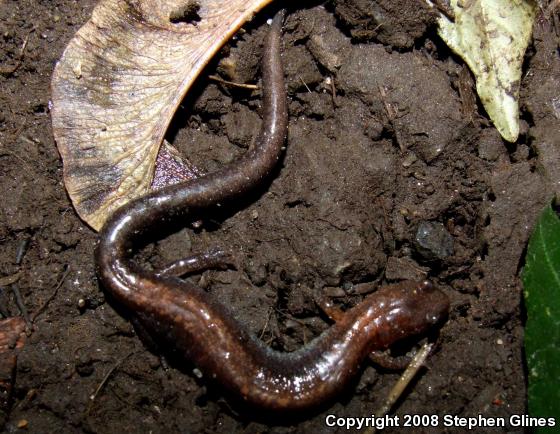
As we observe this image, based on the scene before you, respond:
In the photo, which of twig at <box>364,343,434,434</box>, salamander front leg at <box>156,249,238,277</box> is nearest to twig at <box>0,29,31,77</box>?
salamander front leg at <box>156,249,238,277</box>

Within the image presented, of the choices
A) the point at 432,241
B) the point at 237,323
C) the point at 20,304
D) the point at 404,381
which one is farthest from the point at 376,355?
the point at 20,304

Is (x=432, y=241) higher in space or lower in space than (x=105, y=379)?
higher

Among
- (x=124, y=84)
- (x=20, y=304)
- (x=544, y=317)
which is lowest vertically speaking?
(x=20, y=304)

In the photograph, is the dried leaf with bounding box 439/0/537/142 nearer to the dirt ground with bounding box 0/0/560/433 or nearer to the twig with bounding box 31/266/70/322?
the dirt ground with bounding box 0/0/560/433

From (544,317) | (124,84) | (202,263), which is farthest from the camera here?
(202,263)

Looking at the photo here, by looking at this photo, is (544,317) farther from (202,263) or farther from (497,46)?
(202,263)

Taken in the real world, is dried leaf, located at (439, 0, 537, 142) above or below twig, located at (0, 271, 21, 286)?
above
